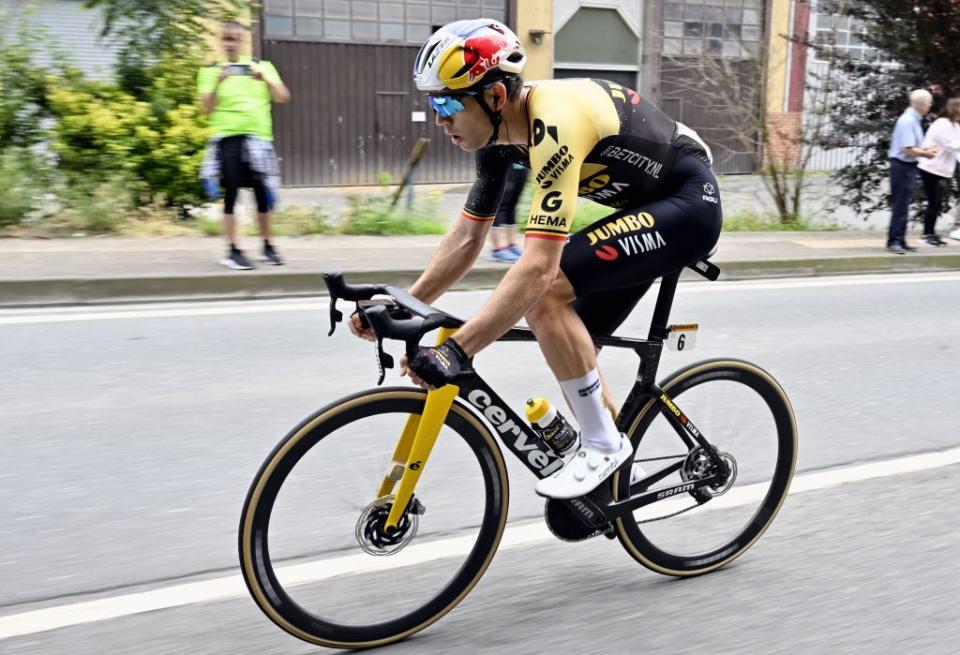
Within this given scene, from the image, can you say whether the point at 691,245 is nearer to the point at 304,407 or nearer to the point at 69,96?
the point at 304,407

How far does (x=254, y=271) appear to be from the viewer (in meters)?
8.50

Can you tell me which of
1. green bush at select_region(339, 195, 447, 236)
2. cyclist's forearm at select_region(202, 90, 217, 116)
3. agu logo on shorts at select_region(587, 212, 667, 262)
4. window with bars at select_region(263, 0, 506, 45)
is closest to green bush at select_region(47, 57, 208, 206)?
green bush at select_region(339, 195, 447, 236)

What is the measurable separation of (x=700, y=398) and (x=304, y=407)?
257 cm

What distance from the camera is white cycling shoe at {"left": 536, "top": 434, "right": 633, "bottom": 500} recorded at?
316 centimetres

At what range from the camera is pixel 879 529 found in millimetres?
3924

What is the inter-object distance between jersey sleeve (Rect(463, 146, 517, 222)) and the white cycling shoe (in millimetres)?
828

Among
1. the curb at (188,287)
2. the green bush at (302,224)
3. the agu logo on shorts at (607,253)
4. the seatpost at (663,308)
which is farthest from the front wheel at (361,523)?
the green bush at (302,224)

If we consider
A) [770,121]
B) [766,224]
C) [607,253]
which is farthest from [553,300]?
[770,121]

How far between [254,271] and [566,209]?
606 cm

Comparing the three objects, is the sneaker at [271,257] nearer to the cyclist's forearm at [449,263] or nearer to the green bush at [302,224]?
the green bush at [302,224]

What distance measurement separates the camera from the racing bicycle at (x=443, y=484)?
2.81m

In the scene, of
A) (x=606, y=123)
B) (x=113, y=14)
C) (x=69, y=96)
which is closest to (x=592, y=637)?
(x=606, y=123)

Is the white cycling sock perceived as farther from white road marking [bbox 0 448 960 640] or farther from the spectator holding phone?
the spectator holding phone

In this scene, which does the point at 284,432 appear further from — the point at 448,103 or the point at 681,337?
the point at 448,103
